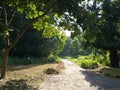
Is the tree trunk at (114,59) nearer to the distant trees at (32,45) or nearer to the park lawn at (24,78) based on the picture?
the park lawn at (24,78)

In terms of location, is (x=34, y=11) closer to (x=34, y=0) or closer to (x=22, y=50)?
(x=34, y=0)

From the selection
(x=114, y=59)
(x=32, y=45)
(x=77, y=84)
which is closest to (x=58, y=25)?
(x=77, y=84)

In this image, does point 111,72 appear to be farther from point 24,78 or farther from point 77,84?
point 77,84

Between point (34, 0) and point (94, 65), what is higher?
point (34, 0)

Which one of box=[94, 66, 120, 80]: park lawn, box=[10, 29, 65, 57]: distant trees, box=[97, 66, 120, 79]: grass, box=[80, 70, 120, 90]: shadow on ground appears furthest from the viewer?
box=[10, 29, 65, 57]: distant trees

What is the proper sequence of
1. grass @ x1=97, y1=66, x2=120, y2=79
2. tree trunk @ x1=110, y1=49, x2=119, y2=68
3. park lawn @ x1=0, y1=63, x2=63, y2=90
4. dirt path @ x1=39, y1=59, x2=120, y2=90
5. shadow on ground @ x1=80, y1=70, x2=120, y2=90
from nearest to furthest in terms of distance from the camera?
dirt path @ x1=39, y1=59, x2=120, y2=90 < shadow on ground @ x1=80, y1=70, x2=120, y2=90 < park lawn @ x1=0, y1=63, x2=63, y2=90 < grass @ x1=97, y1=66, x2=120, y2=79 < tree trunk @ x1=110, y1=49, x2=119, y2=68

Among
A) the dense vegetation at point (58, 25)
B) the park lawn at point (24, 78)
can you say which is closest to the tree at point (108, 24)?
the dense vegetation at point (58, 25)

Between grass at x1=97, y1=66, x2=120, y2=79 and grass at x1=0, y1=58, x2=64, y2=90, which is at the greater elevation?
grass at x1=0, y1=58, x2=64, y2=90

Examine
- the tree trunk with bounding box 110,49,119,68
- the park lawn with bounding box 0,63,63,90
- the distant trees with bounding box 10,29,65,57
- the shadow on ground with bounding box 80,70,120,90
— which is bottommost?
the shadow on ground with bounding box 80,70,120,90

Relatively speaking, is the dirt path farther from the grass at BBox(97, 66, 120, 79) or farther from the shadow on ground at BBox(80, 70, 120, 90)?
the grass at BBox(97, 66, 120, 79)

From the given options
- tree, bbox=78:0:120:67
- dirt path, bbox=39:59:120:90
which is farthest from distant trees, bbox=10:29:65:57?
dirt path, bbox=39:59:120:90

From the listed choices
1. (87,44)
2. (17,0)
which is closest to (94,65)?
(87,44)

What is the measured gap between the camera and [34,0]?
19.2m

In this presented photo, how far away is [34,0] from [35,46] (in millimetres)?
40915
